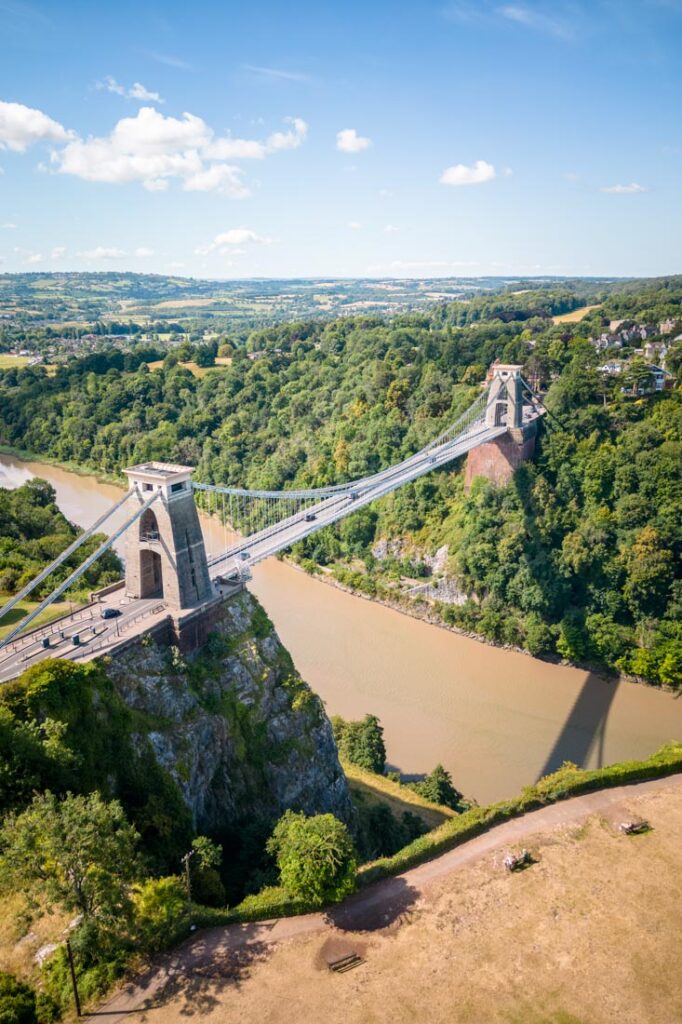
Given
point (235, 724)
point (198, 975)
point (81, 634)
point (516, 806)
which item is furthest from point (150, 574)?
point (516, 806)

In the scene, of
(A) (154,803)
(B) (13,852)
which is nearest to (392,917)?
(A) (154,803)

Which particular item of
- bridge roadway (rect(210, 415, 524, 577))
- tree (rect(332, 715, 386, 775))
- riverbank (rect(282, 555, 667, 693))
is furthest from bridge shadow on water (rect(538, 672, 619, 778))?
bridge roadway (rect(210, 415, 524, 577))

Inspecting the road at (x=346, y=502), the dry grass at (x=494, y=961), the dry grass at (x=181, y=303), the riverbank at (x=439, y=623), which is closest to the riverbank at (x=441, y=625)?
the riverbank at (x=439, y=623)

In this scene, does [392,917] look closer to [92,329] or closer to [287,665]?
[287,665]

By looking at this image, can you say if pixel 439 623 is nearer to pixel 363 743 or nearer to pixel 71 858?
pixel 363 743

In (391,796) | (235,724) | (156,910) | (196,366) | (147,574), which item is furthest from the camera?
(196,366)
